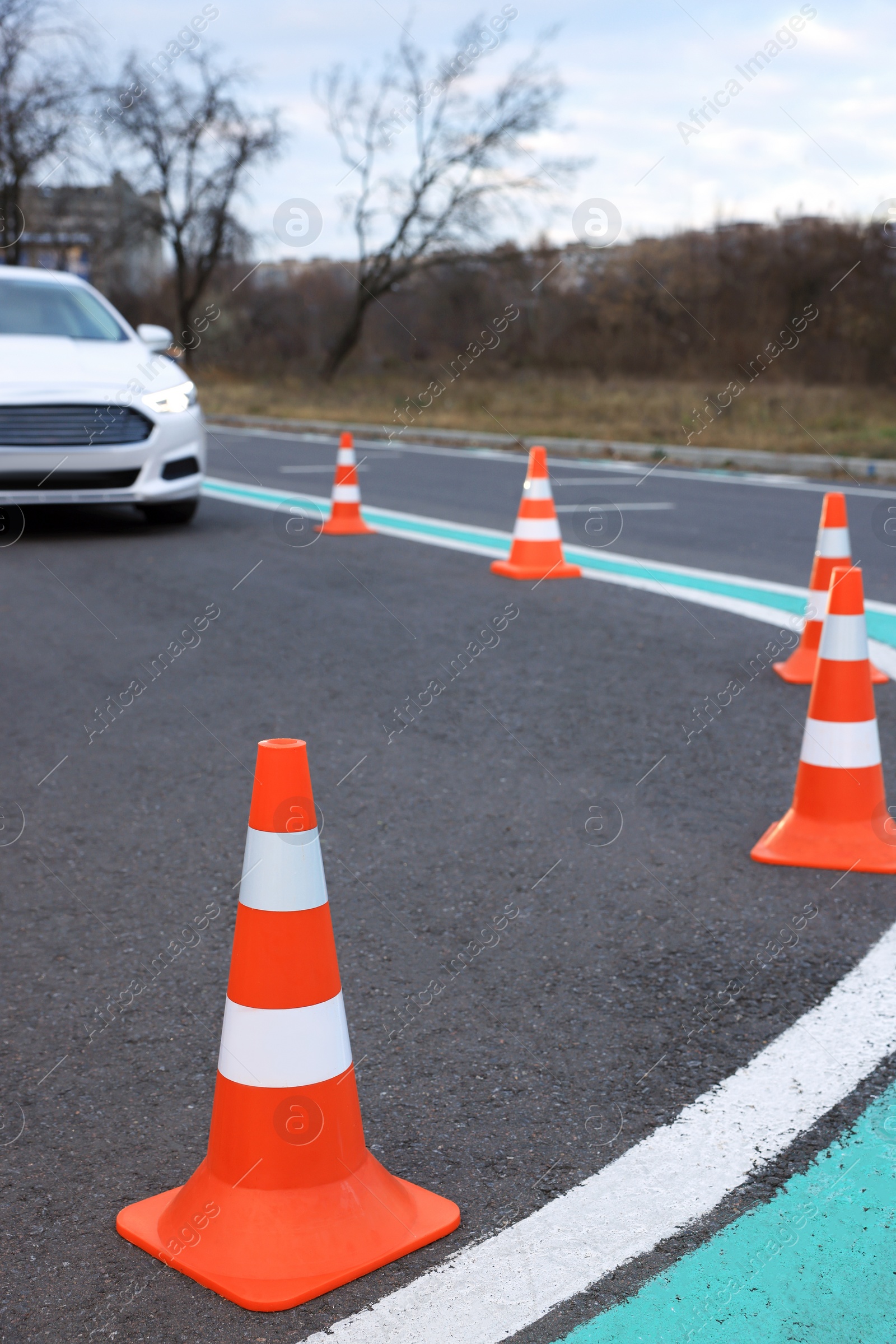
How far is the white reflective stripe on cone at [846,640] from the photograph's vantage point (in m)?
3.93

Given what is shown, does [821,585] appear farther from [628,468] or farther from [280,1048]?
[628,468]

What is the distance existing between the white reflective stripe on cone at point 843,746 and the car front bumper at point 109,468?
606cm

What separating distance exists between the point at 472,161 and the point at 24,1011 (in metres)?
34.6

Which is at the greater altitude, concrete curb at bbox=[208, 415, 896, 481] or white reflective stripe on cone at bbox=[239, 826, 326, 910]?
white reflective stripe on cone at bbox=[239, 826, 326, 910]

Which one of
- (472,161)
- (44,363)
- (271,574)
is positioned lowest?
(271,574)

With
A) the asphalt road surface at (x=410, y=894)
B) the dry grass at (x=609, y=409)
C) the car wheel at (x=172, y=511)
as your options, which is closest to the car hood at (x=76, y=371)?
the car wheel at (x=172, y=511)

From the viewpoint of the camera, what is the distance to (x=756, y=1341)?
1.86 m

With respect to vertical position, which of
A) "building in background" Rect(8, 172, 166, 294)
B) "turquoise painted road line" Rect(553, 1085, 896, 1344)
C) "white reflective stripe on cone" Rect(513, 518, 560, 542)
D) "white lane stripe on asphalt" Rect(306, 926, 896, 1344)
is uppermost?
"building in background" Rect(8, 172, 166, 294)

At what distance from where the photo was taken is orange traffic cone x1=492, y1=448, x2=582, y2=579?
7953 mm

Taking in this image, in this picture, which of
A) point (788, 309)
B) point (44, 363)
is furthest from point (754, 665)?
point (788, 309)

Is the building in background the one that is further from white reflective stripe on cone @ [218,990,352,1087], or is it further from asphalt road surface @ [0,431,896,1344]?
white reflective stripe on cone @ [218,990,352,1087]

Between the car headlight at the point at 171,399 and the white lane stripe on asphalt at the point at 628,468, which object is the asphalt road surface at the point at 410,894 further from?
the white lane stripe on asphalt at the point at 628,468

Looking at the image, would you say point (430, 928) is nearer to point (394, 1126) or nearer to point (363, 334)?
point (394, 1126)

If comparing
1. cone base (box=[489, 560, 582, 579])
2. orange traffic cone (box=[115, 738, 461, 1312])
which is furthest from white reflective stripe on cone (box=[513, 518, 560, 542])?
orange traffic cone (box=[115, 738, 461, 1312])
